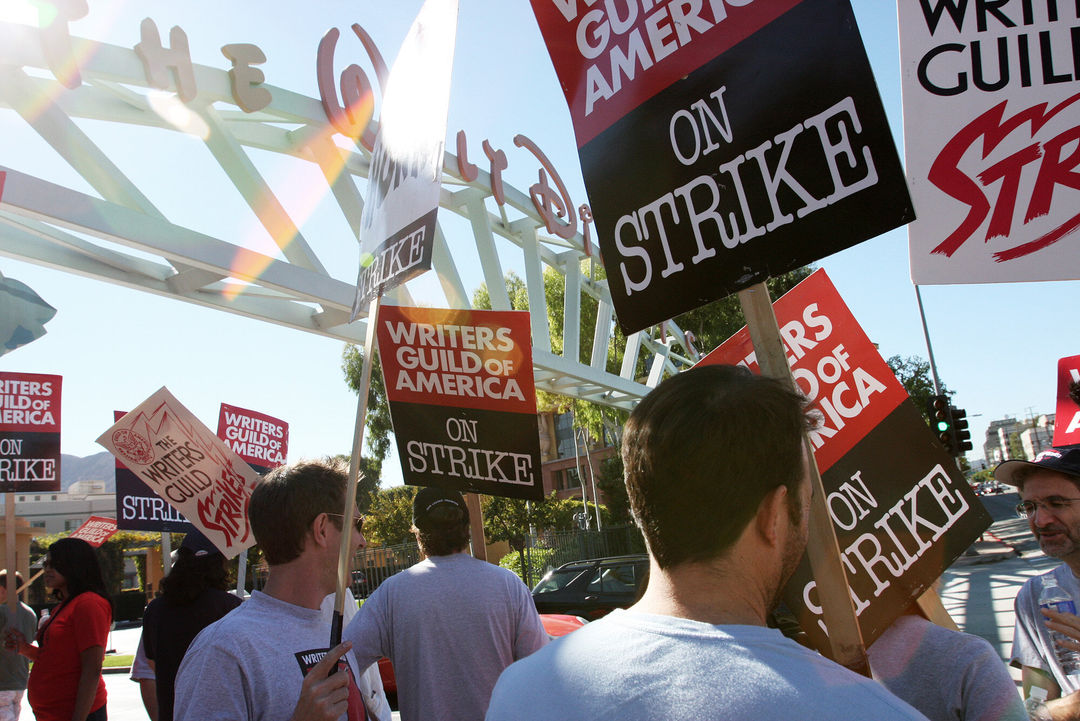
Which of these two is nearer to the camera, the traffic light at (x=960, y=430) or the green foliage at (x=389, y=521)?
the traffic light at (x=960, y=430)

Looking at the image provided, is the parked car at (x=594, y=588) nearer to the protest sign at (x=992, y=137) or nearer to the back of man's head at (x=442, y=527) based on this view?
the back of man's head at (x=442, y=527)

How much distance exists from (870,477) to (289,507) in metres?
1.60

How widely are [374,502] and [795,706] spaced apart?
1673 inches

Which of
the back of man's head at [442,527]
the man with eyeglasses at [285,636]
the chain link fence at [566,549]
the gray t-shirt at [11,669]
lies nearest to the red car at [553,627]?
the gray t-shirt at [11,669]

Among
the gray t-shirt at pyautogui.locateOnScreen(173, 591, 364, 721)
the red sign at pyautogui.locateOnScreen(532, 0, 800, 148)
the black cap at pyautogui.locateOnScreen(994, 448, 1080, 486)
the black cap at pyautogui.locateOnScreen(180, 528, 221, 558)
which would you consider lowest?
the gray t-shirt at pyautogui.locateOnScreen(173, 591, 364, 721)

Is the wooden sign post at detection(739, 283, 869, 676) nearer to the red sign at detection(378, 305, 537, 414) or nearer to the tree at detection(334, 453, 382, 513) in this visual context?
the red sign at detection(378, 305, 537, 414)

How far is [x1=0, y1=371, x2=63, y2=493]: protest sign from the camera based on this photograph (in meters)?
7.07

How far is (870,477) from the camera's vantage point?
84.5 inches

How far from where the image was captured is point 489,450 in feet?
13.3

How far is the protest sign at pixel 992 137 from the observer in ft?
6.09

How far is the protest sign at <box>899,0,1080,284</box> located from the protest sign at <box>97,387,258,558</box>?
15.5 ft

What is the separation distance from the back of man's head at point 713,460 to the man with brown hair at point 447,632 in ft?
6.99

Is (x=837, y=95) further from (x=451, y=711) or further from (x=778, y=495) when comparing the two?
(x=451, y=711)

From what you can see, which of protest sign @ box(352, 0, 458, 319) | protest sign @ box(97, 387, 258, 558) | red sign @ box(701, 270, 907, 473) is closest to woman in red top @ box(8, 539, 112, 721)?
protest sign @ box(97, 387, 258, 558)
